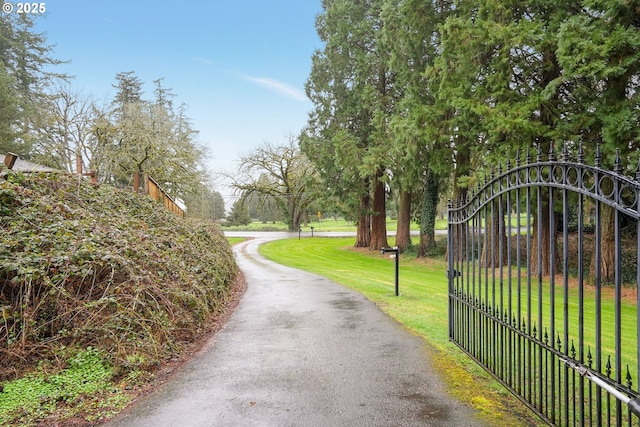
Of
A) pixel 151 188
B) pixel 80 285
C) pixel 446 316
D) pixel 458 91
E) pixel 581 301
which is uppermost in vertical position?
pixel 458 91

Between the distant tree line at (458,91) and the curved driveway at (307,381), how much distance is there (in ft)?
11.2

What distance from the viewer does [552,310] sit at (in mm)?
2961

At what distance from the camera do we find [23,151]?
21.7m

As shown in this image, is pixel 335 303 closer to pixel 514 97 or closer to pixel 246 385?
pixel 246 385

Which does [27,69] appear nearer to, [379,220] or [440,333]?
[379,220]

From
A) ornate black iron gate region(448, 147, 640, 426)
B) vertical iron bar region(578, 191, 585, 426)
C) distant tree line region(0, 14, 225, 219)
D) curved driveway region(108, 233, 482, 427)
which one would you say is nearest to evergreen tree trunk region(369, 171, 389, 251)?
distant tree line region(0, 14, 225, 219)

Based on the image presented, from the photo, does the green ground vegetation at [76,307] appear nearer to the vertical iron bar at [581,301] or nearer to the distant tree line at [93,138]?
the vertical iron bar at [581,301]

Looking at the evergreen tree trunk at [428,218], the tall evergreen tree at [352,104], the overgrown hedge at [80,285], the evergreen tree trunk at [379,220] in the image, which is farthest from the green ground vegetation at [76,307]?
the evergreen tree trunk at [379,220]

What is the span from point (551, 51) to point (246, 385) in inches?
467

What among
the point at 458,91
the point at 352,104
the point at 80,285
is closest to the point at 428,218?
the point at 352,104

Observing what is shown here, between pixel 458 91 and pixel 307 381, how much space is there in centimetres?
1038

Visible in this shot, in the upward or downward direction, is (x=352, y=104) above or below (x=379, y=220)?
above

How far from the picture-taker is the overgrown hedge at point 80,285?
3961 mm

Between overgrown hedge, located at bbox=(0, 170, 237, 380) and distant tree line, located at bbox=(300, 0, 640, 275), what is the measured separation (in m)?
5.53
